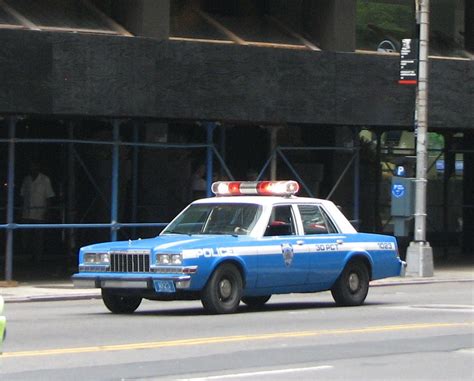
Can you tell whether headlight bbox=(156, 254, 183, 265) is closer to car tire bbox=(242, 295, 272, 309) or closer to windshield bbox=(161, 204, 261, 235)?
windshield bbox=(161, 204, 261, 235)

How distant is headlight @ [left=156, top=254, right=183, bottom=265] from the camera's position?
15617mm

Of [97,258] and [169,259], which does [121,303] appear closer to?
[97,258]

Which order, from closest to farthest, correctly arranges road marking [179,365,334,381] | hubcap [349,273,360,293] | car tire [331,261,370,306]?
road marking [179,365,334,381] < car tire [331,261,370,306] < hubcap [349,273,360,293]

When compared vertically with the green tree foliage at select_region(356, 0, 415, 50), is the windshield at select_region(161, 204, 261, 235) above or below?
below

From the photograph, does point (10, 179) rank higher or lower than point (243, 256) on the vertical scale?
higher

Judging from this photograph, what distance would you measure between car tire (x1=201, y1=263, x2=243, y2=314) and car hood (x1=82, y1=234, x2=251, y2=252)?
37 cm

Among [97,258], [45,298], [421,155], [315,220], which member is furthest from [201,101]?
[97,258]

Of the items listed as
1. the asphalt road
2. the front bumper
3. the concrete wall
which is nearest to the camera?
the asphalt road

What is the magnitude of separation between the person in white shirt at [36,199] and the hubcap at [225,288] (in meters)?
10.1

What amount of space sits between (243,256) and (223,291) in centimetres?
55

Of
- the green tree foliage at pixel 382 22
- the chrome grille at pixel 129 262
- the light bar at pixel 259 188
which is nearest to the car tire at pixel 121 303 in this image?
the chrome grille at pixel 129 262

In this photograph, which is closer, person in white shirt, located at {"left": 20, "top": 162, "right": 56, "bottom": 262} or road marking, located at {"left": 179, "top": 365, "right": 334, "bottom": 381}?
road marking, located at {"left": 179, "top": 365, "right": 334, "bottom": 381}

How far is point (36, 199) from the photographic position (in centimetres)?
2569

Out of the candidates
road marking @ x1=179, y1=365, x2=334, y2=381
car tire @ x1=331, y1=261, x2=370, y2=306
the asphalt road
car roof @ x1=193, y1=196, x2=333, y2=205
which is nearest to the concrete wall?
the asphalt road
